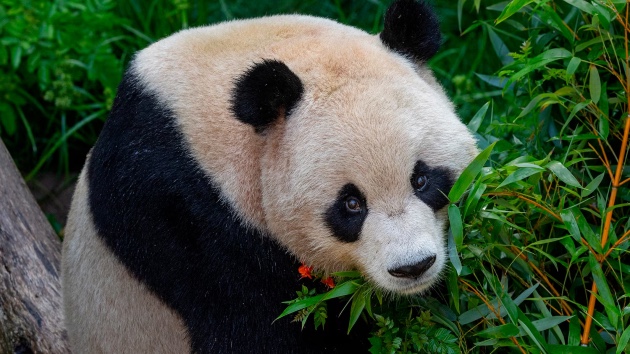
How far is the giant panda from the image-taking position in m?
2.70

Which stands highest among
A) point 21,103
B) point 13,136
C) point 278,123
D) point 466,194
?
point 278,123

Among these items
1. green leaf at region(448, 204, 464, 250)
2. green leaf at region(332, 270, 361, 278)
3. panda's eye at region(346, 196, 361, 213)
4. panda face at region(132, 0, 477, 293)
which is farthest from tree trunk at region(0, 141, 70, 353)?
green leaf at region(448, 204, 464, 250)

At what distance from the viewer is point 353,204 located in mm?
2719

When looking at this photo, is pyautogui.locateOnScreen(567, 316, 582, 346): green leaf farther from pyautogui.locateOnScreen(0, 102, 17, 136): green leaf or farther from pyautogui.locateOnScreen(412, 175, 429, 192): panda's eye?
pyautogui.locateOnScreen(0, 102, 17, 136): green leaf

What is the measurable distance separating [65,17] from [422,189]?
122 inches

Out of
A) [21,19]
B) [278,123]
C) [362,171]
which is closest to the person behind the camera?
[362,171]

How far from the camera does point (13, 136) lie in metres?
5.67

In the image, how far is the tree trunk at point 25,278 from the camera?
12.3ft

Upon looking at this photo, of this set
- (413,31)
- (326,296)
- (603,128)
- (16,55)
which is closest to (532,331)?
(326,296)

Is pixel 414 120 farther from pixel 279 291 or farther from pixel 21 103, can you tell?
pixel 21 103

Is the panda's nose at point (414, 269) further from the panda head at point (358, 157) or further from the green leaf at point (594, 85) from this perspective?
the green leaf at point (594, 85)

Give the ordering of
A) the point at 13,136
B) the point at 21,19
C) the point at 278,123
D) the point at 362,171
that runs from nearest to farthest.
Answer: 1. the point at 362,171
2. the point at 278,123
3. the point at 21,19
4. the point at 13,136

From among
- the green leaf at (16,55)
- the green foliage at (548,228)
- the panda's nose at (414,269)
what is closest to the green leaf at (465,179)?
the green foliage at (548,228)

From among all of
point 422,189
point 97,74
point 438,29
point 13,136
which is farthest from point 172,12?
point 422,189
